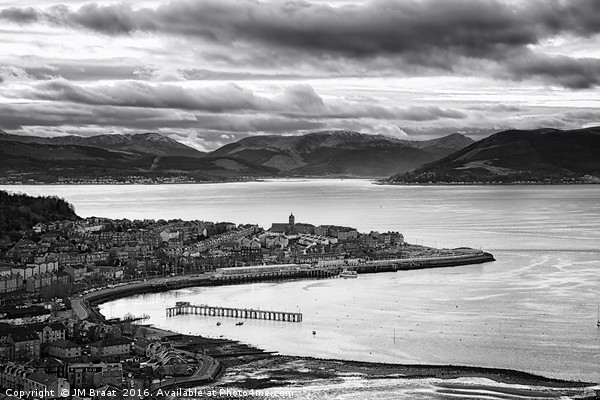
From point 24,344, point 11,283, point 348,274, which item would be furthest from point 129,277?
point 24,344

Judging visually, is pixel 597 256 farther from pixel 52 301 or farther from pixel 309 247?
pixel 52 301

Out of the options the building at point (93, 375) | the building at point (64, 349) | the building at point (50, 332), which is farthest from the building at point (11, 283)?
the building at point (93, 375)

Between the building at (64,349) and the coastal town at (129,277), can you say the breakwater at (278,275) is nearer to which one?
the coastal town at (129,277)

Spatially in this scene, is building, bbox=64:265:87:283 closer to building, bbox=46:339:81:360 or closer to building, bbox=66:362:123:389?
building, bbox=46:339:81:360

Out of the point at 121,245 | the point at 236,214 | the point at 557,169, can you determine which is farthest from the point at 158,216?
the point at 557,169

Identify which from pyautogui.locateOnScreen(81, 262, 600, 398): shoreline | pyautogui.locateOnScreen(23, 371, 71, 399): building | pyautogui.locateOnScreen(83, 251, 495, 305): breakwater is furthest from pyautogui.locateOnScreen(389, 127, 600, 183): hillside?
pyautogui.locateOnScreen(23, 371, 71, 399): building

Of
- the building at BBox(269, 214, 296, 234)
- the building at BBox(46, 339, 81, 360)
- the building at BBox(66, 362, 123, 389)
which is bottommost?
the building at BBox(66, 362, 123, 389)
